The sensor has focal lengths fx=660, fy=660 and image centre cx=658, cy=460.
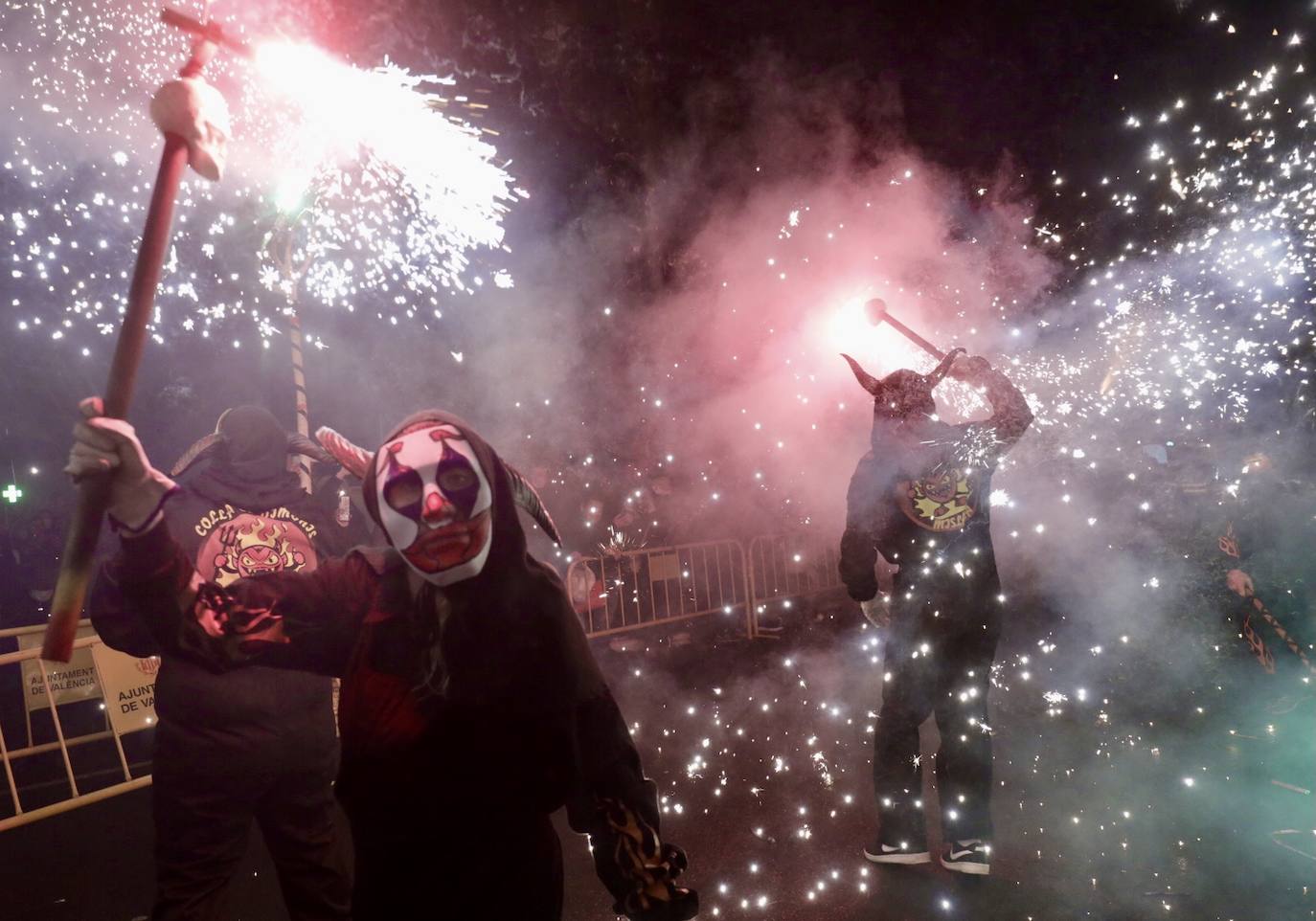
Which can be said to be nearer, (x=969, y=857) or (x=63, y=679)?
(x=969, y=857)

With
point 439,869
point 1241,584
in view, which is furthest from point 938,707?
point 1241,584

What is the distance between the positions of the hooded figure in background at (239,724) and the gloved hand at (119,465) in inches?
30.0

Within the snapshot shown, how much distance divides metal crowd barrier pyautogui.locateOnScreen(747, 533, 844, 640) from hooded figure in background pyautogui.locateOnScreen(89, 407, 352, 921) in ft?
25.1

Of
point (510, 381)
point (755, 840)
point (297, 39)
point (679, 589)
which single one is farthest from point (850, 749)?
point (510, 381)

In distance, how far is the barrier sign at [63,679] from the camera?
5.29 meters

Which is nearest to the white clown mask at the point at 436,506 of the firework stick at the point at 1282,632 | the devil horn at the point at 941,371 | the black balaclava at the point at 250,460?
the black balaclava at the point at 250,460

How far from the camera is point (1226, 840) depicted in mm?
3902

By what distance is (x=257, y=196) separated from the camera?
439 inches

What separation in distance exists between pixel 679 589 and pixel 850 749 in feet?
13.9

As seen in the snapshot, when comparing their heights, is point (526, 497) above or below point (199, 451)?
below

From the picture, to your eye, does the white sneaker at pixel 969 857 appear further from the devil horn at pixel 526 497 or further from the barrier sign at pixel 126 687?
the barrier sign at pixel 126 687

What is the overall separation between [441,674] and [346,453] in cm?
96

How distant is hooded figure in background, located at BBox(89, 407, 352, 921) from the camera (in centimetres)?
256

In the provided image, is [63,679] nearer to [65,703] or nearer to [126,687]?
[65,703]
